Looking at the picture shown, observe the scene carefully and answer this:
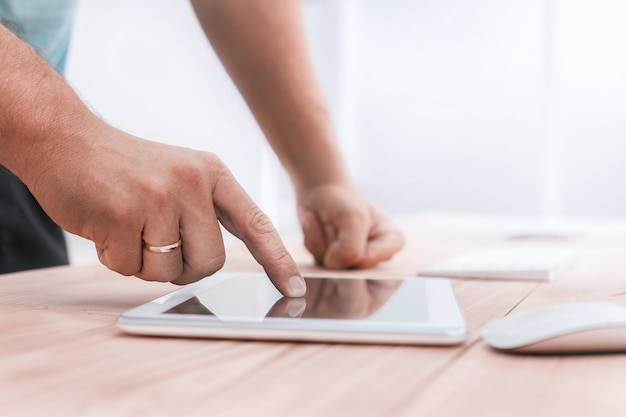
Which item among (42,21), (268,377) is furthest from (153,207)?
(42,21)

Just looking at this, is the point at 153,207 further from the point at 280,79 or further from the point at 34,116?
the point at 280,79

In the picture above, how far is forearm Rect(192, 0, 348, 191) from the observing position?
122cm

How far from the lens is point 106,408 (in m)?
0.35

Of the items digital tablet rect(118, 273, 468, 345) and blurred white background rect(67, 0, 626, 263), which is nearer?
digital tablet rect(118, 273, 468, 345)

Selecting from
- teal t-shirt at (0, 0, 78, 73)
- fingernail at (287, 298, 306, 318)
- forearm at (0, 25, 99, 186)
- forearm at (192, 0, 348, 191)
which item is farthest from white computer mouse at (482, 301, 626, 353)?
teal t-shirt at (0, 0, 78, 73)

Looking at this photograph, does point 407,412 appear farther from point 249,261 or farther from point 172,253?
point 249,261

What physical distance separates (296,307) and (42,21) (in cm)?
97

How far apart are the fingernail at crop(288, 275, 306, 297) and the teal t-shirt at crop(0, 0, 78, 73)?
2.57 ft

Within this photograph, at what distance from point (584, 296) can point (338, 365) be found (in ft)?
1.54

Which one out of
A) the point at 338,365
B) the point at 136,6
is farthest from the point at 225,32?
the point at 136,6

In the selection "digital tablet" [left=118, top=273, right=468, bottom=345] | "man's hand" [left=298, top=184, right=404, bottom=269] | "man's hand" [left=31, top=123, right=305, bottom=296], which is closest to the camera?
"digital tablet" [left=118, top=273, right=468, bottom=345]

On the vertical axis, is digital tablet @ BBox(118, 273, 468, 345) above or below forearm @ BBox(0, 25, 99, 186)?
below

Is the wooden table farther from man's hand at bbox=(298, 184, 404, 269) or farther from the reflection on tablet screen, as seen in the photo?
man's hand at bbox=(298, 184, 404, 269)

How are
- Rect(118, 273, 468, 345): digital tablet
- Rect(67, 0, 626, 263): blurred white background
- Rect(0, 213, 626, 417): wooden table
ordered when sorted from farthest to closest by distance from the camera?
Rect(67, 0, 626, 263): blurred white background → Rect(118, 273, 468, 345): digital tablet → Rect(0, 213, 626, 417): wooden table
